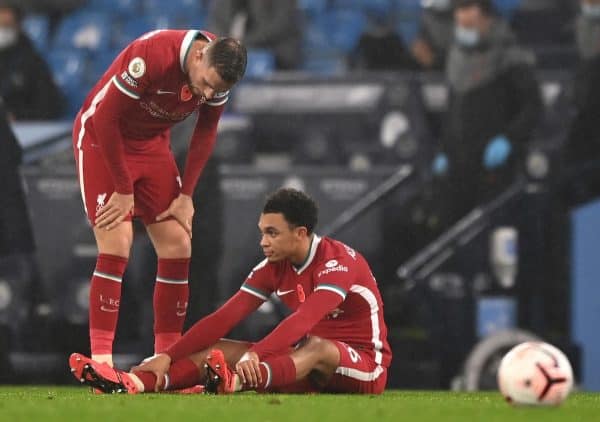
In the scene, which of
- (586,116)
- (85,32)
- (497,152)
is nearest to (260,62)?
(497,152)

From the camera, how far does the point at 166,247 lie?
695cm

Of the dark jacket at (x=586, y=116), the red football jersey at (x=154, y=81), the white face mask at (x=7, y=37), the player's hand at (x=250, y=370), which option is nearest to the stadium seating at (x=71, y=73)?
the white face mask at (x=7, y=37)

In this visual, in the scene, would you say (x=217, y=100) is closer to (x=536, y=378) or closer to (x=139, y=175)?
(x=139, y=175)

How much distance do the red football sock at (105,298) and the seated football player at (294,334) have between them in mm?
387

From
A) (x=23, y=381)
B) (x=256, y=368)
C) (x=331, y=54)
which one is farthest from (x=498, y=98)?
(x=256, y=368)

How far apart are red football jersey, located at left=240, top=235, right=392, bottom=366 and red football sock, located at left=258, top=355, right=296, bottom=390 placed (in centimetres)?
46

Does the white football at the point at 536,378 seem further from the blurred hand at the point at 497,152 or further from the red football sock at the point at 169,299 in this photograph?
the blurred hand at the point at 497,152

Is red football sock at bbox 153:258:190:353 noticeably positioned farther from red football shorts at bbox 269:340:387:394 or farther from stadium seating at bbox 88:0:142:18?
stadium seating at bbox 88:0:142:18

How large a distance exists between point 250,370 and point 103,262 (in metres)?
1.13

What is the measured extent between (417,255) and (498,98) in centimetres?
121

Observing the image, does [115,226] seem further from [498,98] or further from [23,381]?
[498,98]

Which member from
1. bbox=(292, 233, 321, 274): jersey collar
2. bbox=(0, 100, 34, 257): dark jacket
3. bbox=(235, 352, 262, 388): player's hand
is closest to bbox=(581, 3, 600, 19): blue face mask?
bbox=(0, 100, 34, 257): dark jacket

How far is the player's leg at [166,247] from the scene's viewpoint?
6.88 m

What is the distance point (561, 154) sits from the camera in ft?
30.9
